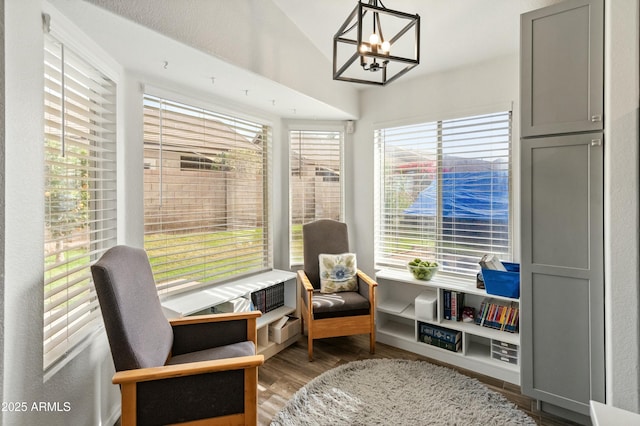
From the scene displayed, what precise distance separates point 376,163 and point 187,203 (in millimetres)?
1988

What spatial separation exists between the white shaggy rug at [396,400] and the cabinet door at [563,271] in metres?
0.32

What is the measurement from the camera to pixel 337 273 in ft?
9.72

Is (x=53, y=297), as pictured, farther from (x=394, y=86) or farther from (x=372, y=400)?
(x=394, y=86)

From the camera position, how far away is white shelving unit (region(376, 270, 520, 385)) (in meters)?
2.37

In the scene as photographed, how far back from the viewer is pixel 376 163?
A: 130 inches

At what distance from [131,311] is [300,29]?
2.39 metres

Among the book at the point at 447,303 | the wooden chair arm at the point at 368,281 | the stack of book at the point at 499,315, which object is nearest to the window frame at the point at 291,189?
the wooden chair arm at the point at 368,281

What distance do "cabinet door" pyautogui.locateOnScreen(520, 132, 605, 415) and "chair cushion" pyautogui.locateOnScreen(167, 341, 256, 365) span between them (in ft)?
5.77

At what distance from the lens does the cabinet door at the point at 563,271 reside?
1.67m

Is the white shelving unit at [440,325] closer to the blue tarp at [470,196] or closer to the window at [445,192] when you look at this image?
the window at [445,192]

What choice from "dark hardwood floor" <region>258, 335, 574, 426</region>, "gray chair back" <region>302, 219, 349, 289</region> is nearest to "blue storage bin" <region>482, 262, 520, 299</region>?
"dark hardwood floor" <region>258, 335, 574, 426</region>

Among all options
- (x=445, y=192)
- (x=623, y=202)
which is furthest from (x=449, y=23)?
(x=623, y=202)

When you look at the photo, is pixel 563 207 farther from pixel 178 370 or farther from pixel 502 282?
pixel 178 370

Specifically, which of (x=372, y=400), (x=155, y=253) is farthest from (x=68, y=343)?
(x=372, y=400)
